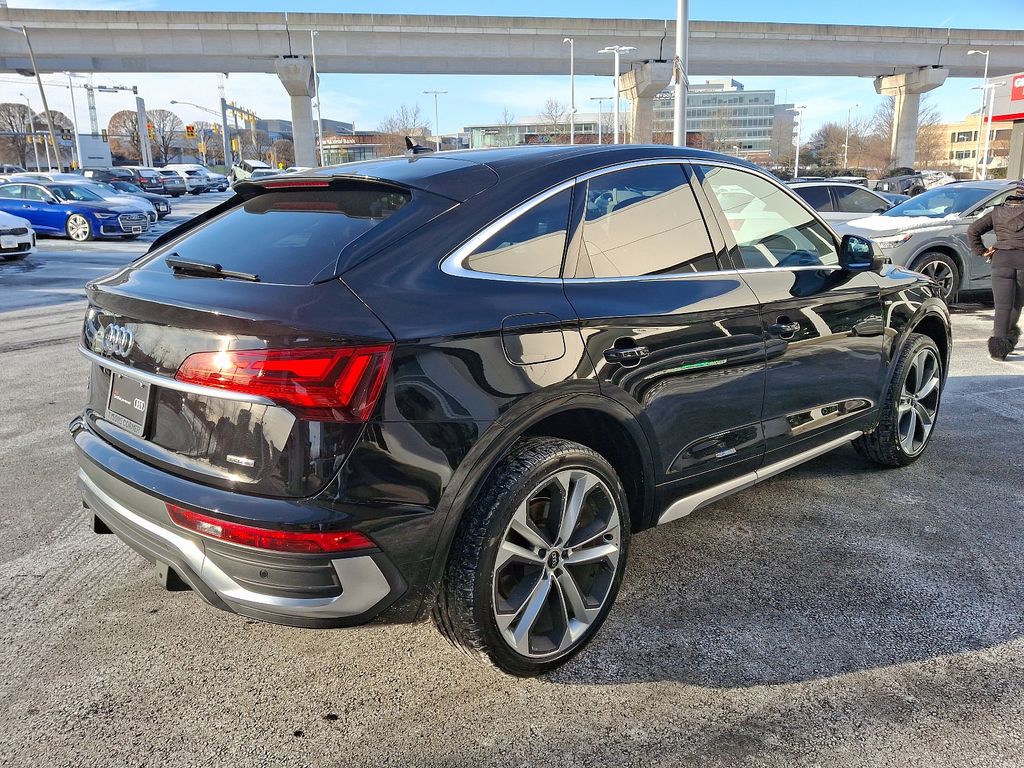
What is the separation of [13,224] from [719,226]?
56.2 feet

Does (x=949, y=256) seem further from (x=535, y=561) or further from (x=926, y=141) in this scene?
(x=926, y=141)

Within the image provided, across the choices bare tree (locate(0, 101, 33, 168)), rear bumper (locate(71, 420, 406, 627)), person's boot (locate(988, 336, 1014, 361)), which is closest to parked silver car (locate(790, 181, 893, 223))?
person's boot (locate(988, 336, 1014, 361))

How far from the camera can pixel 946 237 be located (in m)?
10.2

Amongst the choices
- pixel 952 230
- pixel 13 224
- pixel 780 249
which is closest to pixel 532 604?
pixel 780 249

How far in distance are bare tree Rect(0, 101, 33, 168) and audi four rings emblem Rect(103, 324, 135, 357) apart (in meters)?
113

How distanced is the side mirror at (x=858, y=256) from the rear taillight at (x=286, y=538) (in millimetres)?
3015

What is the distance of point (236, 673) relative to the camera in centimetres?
284

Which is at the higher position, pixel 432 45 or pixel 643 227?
pixel 432 45

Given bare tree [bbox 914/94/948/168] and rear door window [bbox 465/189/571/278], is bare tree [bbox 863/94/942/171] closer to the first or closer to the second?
bare tree [bbox 914/94/948/168]

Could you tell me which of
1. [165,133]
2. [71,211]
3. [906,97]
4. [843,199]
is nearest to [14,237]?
[71,211]

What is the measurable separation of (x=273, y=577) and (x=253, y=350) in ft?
2.15

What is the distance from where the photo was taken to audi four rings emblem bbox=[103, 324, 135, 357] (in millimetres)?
2657

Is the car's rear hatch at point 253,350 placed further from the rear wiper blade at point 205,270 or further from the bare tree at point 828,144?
the bare tree at point 828,144

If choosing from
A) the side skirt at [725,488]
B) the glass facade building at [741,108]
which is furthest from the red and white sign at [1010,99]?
the glass facade building at [741,108]
